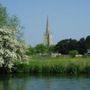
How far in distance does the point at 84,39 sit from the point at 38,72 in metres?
93.4

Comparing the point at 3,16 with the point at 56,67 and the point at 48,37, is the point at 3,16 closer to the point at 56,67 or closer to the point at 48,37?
the point at 56,67

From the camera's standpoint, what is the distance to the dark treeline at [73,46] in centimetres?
14825

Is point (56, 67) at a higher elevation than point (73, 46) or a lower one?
lower

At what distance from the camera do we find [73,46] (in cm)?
15175

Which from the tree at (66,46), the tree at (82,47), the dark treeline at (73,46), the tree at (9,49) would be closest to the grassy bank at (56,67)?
the tree at (9,49)

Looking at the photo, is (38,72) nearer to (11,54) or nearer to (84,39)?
(11,54)

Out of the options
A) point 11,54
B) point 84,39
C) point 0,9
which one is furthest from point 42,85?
point 84,39

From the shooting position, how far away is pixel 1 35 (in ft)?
180

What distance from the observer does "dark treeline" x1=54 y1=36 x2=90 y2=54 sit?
148250 millimetres

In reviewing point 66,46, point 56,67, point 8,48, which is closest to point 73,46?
point 66,46

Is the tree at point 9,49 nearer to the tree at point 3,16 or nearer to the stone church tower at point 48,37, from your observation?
the tree at point 3,16

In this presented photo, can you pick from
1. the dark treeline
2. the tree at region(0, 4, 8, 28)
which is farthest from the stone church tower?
the tree at region(0, 4, 8, 28)

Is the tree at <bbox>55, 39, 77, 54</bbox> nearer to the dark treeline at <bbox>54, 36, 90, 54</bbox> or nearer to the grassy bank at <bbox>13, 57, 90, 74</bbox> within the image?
the dark treeline at <bbox>54, 36, 90, 54</bbox>

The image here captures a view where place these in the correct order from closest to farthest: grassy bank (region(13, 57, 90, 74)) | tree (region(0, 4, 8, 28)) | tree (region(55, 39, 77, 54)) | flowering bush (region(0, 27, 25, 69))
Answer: flowering bush (region(0, 27, 25, 69)), grassy bank (region(13, 57, 90, 74)), tree (region(0, 4, 8, 28)), tree (region(55, 39, 77, 54))
